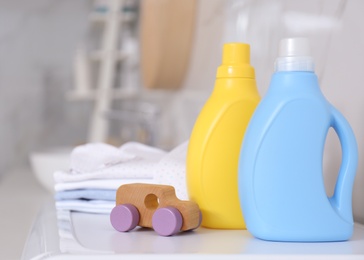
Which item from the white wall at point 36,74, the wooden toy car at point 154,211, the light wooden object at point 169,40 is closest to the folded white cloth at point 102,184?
the wooden toy car at point 154,211

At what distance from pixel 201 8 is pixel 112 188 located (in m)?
0.83

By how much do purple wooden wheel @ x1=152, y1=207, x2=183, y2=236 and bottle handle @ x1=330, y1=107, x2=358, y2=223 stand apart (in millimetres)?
146

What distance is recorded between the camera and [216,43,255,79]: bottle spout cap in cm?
68

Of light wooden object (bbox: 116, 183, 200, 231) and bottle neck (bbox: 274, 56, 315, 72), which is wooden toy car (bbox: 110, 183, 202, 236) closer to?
light wooden object (bbox: 116, 183, 200, 231)

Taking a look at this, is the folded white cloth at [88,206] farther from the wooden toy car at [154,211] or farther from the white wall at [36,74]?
the white wall at [36,74]

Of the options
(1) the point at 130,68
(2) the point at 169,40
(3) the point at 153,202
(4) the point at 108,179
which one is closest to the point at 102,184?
(4) the point at 108,179

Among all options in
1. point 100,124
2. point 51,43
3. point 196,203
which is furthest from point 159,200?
point 51,43

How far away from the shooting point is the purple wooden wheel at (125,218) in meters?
0.65

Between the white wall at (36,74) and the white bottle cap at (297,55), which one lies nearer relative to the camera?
the white bottle cap at (297,55)

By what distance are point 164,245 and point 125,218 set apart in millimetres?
83

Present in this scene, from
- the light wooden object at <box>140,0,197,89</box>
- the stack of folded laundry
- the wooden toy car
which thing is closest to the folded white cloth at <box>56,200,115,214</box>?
the stack of folded laundry

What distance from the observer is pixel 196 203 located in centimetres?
66

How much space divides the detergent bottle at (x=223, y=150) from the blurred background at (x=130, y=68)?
0.15m

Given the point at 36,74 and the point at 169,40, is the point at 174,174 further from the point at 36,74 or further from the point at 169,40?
the point at 36,74
